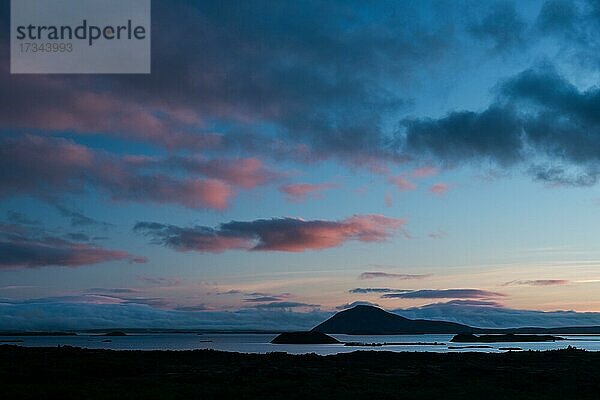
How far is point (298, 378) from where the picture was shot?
63094mm

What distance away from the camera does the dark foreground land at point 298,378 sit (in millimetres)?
50812

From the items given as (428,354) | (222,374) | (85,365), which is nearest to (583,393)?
(222,374)

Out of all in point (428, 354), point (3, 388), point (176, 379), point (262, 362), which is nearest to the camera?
point (3, 388)

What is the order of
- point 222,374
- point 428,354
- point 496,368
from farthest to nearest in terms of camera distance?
point 428,354, point 496,368, point 222,374

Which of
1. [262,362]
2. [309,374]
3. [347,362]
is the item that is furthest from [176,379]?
[347,362]

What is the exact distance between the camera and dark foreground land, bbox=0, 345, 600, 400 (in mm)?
50812

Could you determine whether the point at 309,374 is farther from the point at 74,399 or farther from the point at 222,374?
the point at 74,399

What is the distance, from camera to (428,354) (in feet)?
333

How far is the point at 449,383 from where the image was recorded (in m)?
59.4

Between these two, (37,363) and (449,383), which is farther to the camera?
(37,363)

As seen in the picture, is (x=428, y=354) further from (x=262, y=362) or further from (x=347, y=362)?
(x=262, y=362)

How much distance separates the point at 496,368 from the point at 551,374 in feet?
26.6

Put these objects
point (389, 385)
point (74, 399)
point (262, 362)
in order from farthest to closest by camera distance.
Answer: point (262, 362), point (389, 385), point (74, 399)

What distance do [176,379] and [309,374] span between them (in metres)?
15.1
